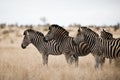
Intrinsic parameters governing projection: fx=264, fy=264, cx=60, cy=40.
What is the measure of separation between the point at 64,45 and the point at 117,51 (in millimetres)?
2284

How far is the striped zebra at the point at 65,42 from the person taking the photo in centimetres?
1127

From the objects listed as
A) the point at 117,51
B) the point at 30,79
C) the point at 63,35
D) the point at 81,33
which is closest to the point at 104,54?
the point at 117,51

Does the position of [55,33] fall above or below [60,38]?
above

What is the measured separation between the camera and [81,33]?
11.2 m

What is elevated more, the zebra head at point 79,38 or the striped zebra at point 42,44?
the zebra head at point 79,38

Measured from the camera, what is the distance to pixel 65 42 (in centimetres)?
1132

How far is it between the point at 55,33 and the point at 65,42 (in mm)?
591

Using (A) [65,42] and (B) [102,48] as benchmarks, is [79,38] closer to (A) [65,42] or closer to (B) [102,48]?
(A) [65,42]

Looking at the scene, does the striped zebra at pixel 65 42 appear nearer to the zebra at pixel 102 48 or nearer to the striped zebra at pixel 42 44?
the striped zebra at pixel 42 44

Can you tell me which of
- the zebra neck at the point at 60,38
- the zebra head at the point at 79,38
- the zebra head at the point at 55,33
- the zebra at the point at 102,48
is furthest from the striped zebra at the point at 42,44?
the zebra at the point at 102,48

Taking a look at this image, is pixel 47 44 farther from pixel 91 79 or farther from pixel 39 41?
pixel 91 79

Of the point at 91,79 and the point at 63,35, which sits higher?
the point at 63,35

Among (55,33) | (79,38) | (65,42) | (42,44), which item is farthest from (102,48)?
(42,44)

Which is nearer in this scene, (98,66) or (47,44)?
(98,66)
